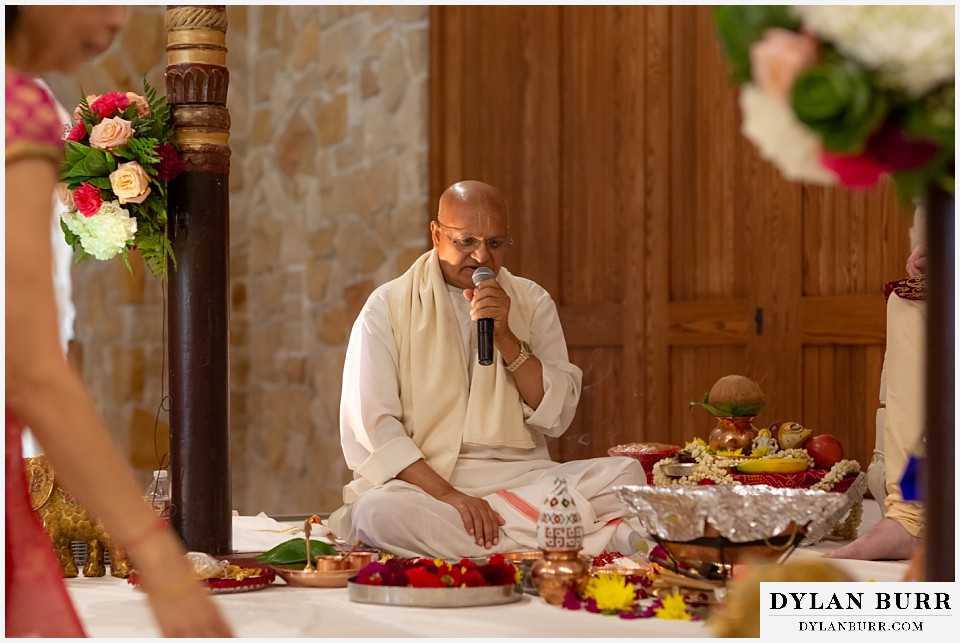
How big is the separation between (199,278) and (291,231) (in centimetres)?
384

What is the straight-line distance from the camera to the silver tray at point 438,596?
314 centimetres

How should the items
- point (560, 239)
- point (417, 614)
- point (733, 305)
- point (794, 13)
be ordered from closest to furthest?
point (794, 13)
point (417, 614)
point (733, 305)
point (560, 239)

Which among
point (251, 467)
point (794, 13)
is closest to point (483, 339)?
point (794, 13)

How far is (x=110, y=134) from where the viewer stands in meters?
3.88

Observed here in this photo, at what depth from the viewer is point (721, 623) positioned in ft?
6.65

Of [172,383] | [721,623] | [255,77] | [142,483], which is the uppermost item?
[255,77]

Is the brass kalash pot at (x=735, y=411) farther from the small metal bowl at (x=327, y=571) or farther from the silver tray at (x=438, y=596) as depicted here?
the silver tray at (x=438, y=596)

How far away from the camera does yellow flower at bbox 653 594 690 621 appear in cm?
292

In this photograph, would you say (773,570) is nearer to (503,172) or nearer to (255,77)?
(503,172)

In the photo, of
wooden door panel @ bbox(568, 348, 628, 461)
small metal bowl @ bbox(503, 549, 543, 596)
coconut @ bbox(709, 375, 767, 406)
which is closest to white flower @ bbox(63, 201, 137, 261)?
small metal bowl @ bbox(503, 549, 543, 596)

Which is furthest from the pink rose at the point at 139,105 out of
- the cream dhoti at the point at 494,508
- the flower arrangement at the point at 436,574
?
the flower arrangement at the point at 436,574

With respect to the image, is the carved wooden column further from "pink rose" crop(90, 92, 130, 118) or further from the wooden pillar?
the wooden pillar

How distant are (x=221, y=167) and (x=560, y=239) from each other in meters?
2.72

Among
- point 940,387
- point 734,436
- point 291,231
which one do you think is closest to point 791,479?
point 734,436
